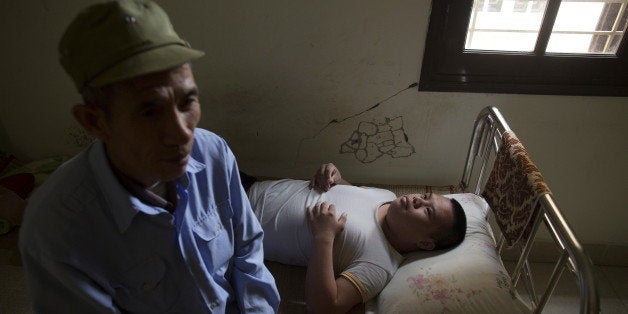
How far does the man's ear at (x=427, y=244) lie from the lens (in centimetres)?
151

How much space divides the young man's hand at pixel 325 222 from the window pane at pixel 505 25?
1001 millimetres

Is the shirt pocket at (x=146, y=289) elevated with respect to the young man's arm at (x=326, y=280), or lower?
elevated

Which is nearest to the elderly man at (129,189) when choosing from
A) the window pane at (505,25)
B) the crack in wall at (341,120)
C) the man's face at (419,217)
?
the man's face at (419,217)

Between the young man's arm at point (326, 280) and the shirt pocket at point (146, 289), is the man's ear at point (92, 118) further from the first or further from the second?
the young man's arm at point (326, 280)

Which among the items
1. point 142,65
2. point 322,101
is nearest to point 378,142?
point 322,101

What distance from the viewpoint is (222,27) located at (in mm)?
1663

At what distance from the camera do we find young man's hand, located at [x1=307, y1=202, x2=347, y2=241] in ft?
4.70

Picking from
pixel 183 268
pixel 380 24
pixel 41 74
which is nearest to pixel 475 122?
pixel 380 24

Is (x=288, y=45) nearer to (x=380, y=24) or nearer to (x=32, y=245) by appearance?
(x=380, y=24)

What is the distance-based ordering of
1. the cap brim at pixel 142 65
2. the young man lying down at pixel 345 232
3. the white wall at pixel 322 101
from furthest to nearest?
1. the white wall at pixel 322 101
2. the young man lying down at pixel 345 232
3. the cap brim at pixel 142 65

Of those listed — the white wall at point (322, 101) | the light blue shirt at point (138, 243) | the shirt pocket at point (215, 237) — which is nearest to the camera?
the light blue shirt at point (138, 243)

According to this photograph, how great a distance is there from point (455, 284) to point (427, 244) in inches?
10.2

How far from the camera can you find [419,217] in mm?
1531

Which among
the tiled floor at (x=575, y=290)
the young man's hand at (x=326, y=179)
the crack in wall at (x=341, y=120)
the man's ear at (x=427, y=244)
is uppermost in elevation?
the crack in wall at (x=341, y=120)
